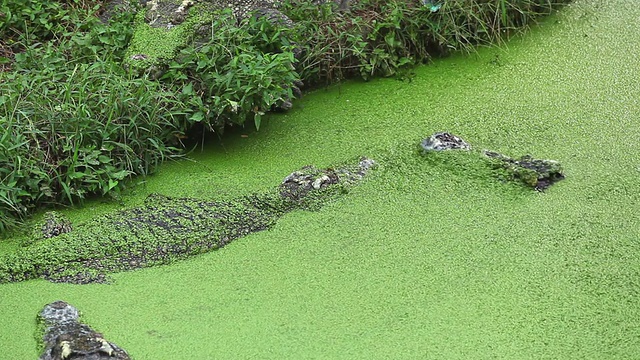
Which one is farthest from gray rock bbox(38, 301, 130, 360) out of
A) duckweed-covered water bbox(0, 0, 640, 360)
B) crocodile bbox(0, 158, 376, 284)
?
crocodile bbox(0, 158, 376, 284)

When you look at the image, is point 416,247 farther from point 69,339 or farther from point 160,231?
point 69,339

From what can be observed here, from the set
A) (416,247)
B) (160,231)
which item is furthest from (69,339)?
(416,247)

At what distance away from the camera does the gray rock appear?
217cm

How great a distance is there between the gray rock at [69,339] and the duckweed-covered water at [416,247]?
48 mm

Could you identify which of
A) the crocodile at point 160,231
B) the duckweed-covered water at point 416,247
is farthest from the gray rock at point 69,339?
the crocodile at point 160,231

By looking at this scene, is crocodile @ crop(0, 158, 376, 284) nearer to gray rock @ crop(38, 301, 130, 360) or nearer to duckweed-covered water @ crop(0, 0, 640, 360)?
duckweed-covered water @ crop(0, 0, 640, 360)

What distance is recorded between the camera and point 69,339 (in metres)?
2.22

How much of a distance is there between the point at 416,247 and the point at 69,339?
1031mm

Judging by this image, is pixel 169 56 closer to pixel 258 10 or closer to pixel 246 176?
pixel 258 10

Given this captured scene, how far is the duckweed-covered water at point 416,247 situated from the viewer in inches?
90.1

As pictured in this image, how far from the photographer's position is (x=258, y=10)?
11.6 feet

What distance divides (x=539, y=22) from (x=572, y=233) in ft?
5.10

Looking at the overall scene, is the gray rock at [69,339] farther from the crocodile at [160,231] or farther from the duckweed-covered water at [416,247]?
the crocodile at [160,231]

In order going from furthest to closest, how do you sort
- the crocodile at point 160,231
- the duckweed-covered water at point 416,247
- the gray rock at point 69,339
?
the crocodile at point 160,231 < the duckweed-covered water at point 416,247 < the gray rock at point 69,339
